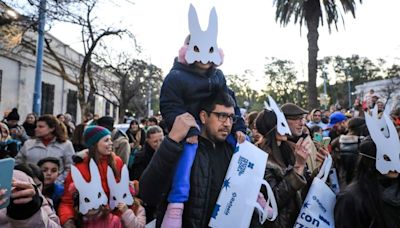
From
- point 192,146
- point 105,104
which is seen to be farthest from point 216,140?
point 105,104

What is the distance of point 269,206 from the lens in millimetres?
2350

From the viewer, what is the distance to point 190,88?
2664mm

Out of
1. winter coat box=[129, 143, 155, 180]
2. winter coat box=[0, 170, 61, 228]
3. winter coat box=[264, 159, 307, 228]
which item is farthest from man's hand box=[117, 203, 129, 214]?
winter coat box=[129, 143, 155, 180]

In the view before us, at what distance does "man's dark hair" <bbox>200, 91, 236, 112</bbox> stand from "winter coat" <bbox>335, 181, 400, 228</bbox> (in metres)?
0.95

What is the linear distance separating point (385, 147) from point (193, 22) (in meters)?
1.44

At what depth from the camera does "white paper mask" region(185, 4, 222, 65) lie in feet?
8.05

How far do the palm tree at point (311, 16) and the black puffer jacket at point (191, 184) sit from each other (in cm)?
1246

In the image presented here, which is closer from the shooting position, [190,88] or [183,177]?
[183,177]

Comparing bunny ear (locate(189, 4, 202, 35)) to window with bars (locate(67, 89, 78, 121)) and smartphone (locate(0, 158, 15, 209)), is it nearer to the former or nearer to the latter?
smartphone (locate(0, 158, 15, 209))

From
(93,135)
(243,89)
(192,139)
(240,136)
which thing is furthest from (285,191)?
(243,89)

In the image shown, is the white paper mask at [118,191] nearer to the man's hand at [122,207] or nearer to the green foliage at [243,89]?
the man's hand at [122,207]

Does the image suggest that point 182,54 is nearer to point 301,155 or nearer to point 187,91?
point 187,91

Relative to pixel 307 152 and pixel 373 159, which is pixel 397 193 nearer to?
pixel 373 159

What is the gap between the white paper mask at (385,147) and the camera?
2428mm
